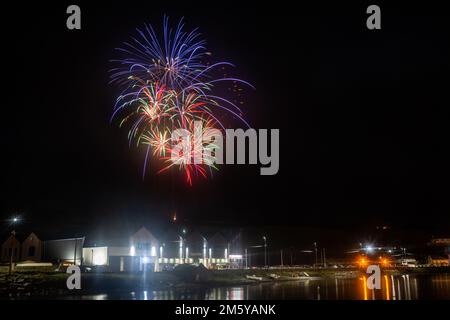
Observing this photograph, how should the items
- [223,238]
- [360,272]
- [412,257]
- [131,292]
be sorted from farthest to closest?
1. [412,257]
2. [360,272]
3. [223,238]
4. [131,292]

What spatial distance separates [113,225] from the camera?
69875mm

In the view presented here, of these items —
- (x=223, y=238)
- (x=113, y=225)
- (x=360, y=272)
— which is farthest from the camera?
(x=360, y=272)

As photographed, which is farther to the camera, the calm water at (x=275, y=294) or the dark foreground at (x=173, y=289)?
the dark foreground at (x=173, y=289)

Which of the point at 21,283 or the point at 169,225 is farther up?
the point at 169,225

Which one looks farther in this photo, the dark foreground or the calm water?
the dark foreground

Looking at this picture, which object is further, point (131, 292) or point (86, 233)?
point (86, 233)

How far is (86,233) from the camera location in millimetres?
70938

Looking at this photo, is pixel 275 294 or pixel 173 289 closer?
pixel 275 294
